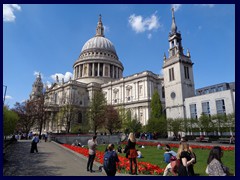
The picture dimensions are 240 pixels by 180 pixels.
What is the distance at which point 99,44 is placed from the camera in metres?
93.3

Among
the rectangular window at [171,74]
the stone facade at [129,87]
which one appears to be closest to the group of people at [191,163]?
the stone facade at [129,87]

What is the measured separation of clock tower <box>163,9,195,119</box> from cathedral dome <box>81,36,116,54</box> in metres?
46.0

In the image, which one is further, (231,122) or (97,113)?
(97,113)

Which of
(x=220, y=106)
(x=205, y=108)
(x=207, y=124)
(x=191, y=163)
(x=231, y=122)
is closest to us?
(x=191, y=163)

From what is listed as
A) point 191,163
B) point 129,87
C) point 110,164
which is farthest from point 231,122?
point 129,87

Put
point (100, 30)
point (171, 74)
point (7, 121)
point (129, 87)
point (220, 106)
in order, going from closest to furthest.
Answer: point (7, 121) → point (220, 106) → point (171, 74) → point (129, 87) → point (100, 30)

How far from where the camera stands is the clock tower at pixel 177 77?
45769mm

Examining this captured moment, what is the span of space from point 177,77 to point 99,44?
5517cm

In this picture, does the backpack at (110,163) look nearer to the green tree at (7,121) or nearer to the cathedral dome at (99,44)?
the green tree at (7,121)

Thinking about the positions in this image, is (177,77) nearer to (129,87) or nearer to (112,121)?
(112,121)

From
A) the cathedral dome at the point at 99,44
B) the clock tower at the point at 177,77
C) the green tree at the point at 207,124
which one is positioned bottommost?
the green tree at the point at 207,124

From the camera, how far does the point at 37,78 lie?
102 m

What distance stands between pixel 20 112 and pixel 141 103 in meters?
33.5

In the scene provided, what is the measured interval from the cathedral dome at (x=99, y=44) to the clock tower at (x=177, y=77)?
46.0 meters
